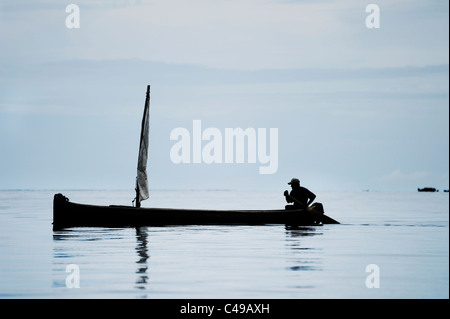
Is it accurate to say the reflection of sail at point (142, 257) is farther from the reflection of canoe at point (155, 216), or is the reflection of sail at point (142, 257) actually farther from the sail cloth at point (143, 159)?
the sail cloth at point (143, 159)

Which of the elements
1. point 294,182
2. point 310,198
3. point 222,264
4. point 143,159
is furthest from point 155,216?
point 222,264

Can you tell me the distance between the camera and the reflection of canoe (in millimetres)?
35125

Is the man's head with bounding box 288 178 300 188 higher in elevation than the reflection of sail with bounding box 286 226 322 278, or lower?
higher

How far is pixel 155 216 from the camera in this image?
3544 cm

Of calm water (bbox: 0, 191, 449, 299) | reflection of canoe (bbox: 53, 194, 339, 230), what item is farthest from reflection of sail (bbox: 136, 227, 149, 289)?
reflection of canoe (bbox: 53, 194, 339, 230)

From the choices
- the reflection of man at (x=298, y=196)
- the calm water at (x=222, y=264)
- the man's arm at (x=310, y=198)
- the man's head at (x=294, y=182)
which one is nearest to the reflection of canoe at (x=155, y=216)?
the man's arm at (x=310, y=198)

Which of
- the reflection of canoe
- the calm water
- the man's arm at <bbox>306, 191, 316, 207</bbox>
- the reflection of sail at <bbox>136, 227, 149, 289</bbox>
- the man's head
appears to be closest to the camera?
the calm water

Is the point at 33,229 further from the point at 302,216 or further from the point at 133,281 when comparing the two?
the point at 133,281

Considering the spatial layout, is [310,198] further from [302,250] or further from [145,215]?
[302,250]

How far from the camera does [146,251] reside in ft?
81.8

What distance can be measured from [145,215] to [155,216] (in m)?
0.45

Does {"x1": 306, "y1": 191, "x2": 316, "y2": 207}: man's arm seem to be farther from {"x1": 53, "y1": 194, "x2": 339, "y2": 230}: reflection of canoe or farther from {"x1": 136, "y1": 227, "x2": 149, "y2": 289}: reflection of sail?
{"x1": 136, "y1": 227, "x2": 149, "y2": 289}: reflection of sail
